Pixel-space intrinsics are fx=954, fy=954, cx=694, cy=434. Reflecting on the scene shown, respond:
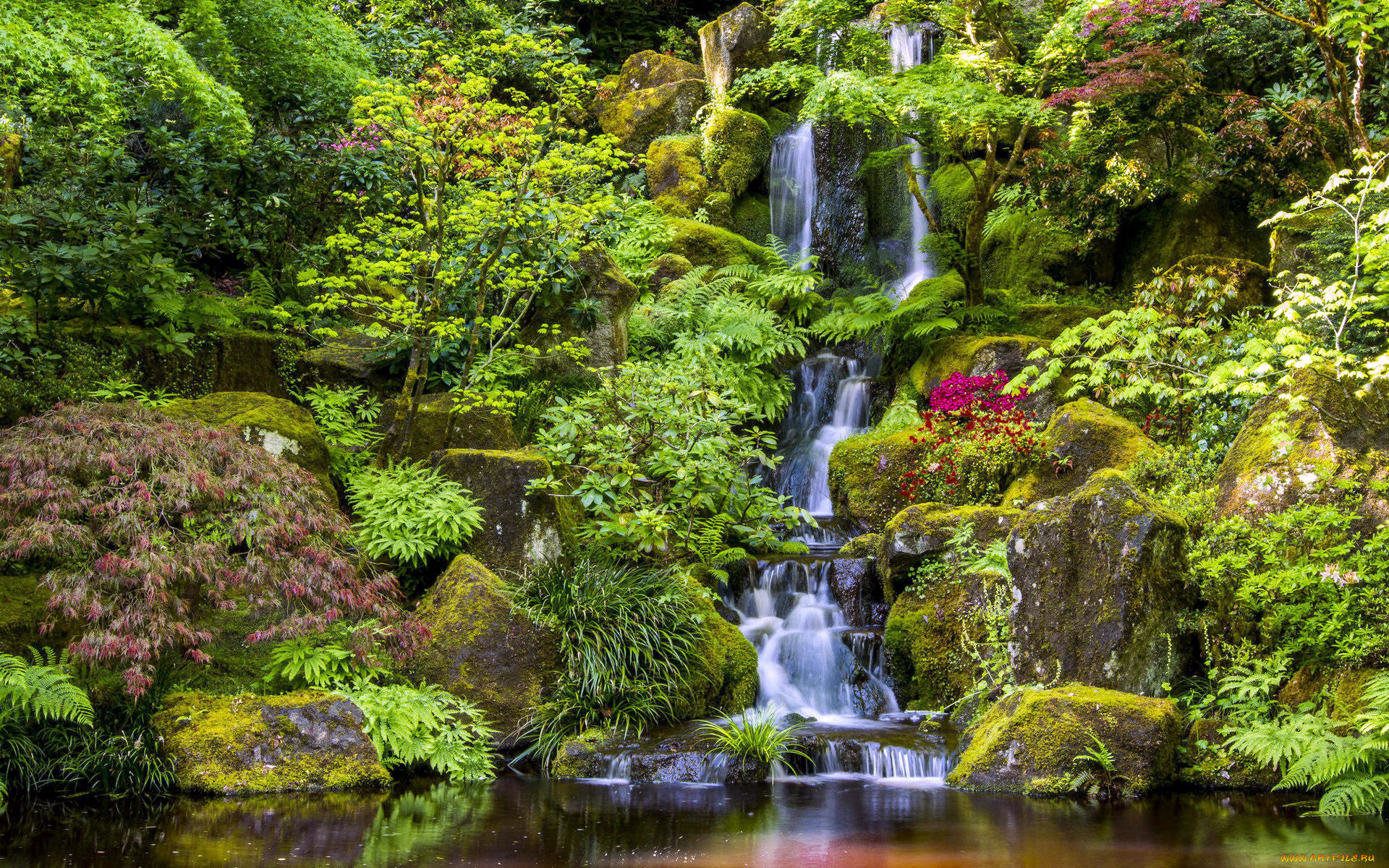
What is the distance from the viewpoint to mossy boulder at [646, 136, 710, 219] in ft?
56.4

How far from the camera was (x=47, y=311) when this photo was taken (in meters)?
9.59

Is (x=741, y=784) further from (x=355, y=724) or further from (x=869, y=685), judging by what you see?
(x=355, y=724)

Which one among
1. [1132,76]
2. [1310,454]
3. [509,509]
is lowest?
[509,509]

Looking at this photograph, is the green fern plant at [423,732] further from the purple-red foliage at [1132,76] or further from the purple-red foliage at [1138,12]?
the purple-red foliage at [1138,12]

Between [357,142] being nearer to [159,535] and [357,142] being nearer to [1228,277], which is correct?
[159,535]

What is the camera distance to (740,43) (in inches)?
731

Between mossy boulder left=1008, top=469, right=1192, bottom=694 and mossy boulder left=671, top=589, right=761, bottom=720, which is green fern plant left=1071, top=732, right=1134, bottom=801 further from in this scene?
mossy boulder left=671, top=589, right=761, bottom=720

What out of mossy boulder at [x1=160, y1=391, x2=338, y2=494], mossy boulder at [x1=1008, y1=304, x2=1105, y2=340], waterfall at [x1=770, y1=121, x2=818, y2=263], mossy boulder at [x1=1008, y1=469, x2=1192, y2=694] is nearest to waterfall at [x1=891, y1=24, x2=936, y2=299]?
waterfall at [x1=770, y1=121, x2=818, y2=263]

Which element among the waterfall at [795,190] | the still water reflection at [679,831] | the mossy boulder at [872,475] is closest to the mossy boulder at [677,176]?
the waterfall at [795,190]

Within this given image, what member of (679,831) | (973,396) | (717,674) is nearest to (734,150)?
(973,396)

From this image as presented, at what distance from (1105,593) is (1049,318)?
7.03 metres

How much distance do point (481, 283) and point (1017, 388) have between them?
6090mm

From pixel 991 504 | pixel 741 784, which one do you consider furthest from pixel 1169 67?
pixel 741 784

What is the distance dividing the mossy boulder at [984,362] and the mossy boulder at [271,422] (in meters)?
7.33
